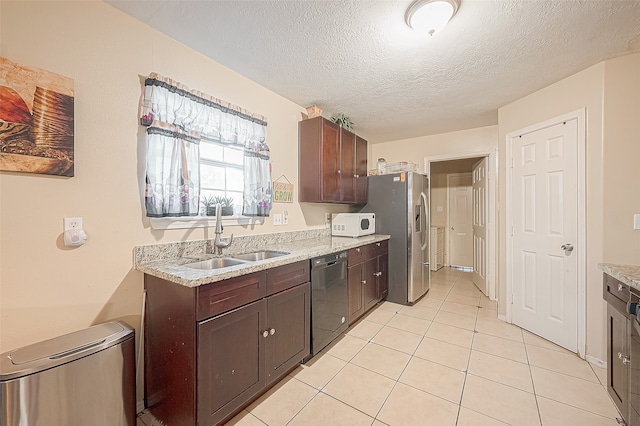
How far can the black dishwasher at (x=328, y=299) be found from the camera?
2.10m

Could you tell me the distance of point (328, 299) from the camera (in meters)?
2.26

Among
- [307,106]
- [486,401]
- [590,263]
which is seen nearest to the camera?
[486,401]

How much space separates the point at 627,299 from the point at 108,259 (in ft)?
9.54

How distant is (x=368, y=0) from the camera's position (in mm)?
1479

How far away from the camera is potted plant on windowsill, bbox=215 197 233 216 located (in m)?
2.10

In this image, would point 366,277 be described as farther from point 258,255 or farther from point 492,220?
point 492,220

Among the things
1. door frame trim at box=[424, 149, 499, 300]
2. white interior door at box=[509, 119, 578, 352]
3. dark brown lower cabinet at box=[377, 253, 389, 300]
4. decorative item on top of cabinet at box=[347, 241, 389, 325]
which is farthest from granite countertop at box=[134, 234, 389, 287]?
door frame trim at box=[424, 149, 499, 300]

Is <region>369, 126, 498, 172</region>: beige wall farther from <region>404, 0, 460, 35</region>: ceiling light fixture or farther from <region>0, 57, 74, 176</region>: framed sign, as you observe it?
<region>0, 57, 74, 176</region>: framed sign

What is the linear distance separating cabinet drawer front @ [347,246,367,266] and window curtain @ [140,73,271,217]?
4.91 feet

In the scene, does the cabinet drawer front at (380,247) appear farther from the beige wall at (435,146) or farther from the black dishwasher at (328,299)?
the beige wall at (435,146)

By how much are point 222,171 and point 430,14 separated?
184cm

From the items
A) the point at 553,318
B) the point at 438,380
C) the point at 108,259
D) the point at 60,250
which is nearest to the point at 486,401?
the point at 438,380

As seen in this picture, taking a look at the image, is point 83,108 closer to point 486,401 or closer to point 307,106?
point 307,106

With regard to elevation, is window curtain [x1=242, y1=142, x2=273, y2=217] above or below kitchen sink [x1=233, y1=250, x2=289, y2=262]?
above
